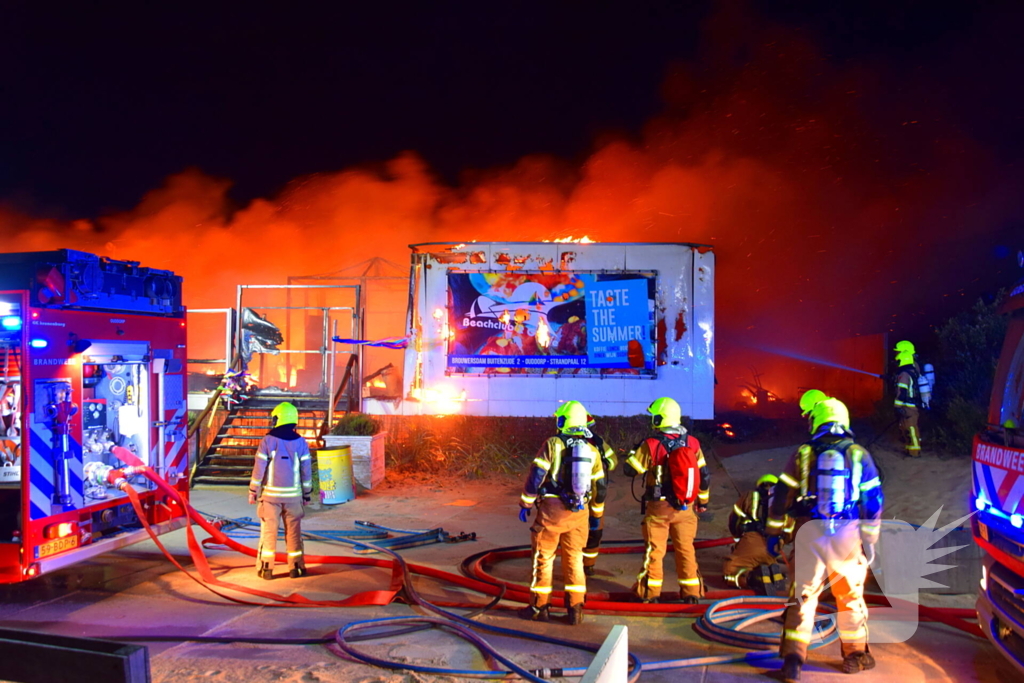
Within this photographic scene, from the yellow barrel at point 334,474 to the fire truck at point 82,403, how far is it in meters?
3.16

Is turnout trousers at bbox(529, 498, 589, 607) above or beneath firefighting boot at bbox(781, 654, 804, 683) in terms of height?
above

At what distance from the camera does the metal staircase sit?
11969 mm

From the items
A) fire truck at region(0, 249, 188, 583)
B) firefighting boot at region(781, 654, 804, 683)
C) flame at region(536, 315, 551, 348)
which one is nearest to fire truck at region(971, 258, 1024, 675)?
firefighting boot at region(781, 654, 804, 683)

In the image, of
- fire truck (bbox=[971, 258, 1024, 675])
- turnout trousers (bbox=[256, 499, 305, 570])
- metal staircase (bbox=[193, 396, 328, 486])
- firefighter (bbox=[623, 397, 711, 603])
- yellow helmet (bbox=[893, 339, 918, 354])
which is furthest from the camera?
metal staircase (bbox=[193, 396, 328, 486])

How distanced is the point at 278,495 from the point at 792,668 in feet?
15.5

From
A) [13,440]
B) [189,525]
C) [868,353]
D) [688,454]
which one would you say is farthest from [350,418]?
[868,353]

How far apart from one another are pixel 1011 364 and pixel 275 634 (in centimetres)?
531

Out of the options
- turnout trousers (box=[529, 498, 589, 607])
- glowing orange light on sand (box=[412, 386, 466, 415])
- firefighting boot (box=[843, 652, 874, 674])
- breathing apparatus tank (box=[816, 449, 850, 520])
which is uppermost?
breathing apparatus tank (box=[816, 449, 850, 520])

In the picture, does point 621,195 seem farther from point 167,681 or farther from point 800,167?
point 167,681

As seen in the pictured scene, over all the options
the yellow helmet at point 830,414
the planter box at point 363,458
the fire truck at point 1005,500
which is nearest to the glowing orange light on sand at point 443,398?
the planter box at point 363,458

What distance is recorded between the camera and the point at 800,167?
1911 cm

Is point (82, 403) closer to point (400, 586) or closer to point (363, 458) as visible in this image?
point (400, 586)

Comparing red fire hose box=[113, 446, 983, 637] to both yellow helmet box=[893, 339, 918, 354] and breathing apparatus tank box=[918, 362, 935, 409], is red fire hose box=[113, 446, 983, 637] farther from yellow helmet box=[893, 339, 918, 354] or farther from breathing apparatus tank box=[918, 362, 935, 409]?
yellow helmet box=[893, 339, 918, 354]

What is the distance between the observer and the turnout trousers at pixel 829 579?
4.52m
